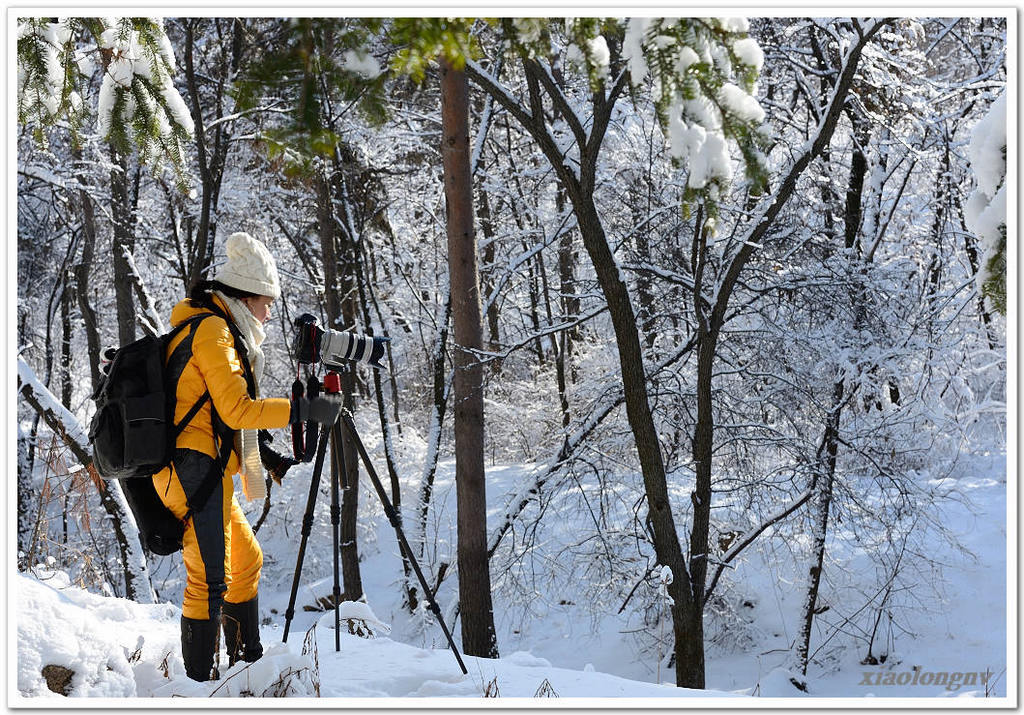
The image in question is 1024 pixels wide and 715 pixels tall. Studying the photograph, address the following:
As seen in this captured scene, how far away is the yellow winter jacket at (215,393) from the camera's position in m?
2.62

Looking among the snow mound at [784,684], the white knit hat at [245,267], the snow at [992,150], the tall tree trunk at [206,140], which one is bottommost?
the snow mound at [784,684]

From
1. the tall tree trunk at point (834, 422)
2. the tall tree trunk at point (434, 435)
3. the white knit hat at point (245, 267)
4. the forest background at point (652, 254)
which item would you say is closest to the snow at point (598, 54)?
the forest background at point (652, 254)

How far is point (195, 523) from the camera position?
268cm

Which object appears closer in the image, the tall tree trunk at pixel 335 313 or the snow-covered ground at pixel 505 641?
the snow-covered ground at pixel 505 641

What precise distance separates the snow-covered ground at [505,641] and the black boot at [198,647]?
0.16ft

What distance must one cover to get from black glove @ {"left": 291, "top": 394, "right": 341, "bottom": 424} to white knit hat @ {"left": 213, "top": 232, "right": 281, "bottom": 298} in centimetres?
41

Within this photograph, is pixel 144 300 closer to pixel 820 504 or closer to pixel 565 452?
pixel 565 452

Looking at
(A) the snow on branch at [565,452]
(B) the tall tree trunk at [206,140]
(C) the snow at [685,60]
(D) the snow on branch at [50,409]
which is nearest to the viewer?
(C) the snow at [685,60]

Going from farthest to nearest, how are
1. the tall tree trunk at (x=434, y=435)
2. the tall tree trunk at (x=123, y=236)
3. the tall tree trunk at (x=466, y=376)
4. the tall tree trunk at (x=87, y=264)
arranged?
1. the tall tree trunk at (x=87, y=264)
2. the tall tree trunk at (x=434, y=435)
3. the tall tree trunk at (x=123, y=236)
4. the tall tree trunk at (x=466, y=376)

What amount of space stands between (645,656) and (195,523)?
19.2ft

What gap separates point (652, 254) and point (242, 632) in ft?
15.7

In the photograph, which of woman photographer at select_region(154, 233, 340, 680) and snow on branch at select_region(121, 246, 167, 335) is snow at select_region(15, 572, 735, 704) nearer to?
woman photographer at select_region(154, 233, 340, 680)

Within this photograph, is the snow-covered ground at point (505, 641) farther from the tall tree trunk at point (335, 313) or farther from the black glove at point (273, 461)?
the tall tree trunk at point (335, 313)

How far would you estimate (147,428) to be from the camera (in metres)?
2.58
